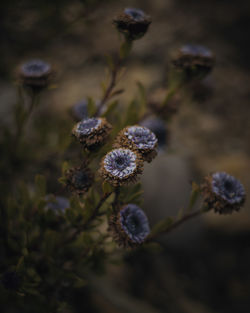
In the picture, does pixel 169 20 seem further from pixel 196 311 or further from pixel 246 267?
pixel 196 311

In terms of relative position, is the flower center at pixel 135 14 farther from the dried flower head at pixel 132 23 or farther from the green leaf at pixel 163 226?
the green leaf at pixel 163 226

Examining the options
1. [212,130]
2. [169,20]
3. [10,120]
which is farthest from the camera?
[169,20]

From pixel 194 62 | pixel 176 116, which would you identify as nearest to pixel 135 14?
pixel 194 62

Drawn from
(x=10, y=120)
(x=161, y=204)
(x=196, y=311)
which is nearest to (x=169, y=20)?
(x=10, y=120)

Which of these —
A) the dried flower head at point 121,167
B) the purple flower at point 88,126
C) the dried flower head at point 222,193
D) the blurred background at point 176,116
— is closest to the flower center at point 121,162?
the dried flower head at point 121,167

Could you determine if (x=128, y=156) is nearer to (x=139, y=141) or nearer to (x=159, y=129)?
(x=139, y=141)
